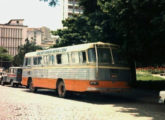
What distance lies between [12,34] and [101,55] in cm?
13550

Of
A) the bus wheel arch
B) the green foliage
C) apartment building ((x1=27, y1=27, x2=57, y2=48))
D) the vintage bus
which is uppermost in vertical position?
apartment building ((x1=27, y1=27, x2=57, y2=48))

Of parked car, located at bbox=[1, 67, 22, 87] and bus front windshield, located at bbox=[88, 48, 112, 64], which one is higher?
bus front windshield, located at bbox=[88, 48, 112, 64]

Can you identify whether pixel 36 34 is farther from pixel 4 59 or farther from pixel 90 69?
pixel 90 69

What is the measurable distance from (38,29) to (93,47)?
440ft

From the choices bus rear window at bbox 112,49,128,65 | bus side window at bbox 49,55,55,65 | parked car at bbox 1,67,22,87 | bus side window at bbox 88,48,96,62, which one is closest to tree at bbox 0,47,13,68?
→ parked car at bbox 1,67,22,87

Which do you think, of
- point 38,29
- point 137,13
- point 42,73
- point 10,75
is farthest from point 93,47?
point 38,29

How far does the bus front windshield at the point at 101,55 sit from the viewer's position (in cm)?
1377

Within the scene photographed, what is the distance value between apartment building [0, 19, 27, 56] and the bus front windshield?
134 meters

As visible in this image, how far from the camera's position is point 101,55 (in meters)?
14.0

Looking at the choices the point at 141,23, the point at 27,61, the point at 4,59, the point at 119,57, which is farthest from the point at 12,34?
the point at 141,23

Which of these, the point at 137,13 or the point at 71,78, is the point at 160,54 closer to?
the point at 137,13

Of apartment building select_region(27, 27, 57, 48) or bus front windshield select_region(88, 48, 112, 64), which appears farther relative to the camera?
apartment building select_region(27, 27, 57, 48)

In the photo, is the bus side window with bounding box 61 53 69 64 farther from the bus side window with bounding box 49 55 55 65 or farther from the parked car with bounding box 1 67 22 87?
the parked car with bounding box 1 67 22 87

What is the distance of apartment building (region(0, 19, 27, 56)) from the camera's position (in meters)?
142
